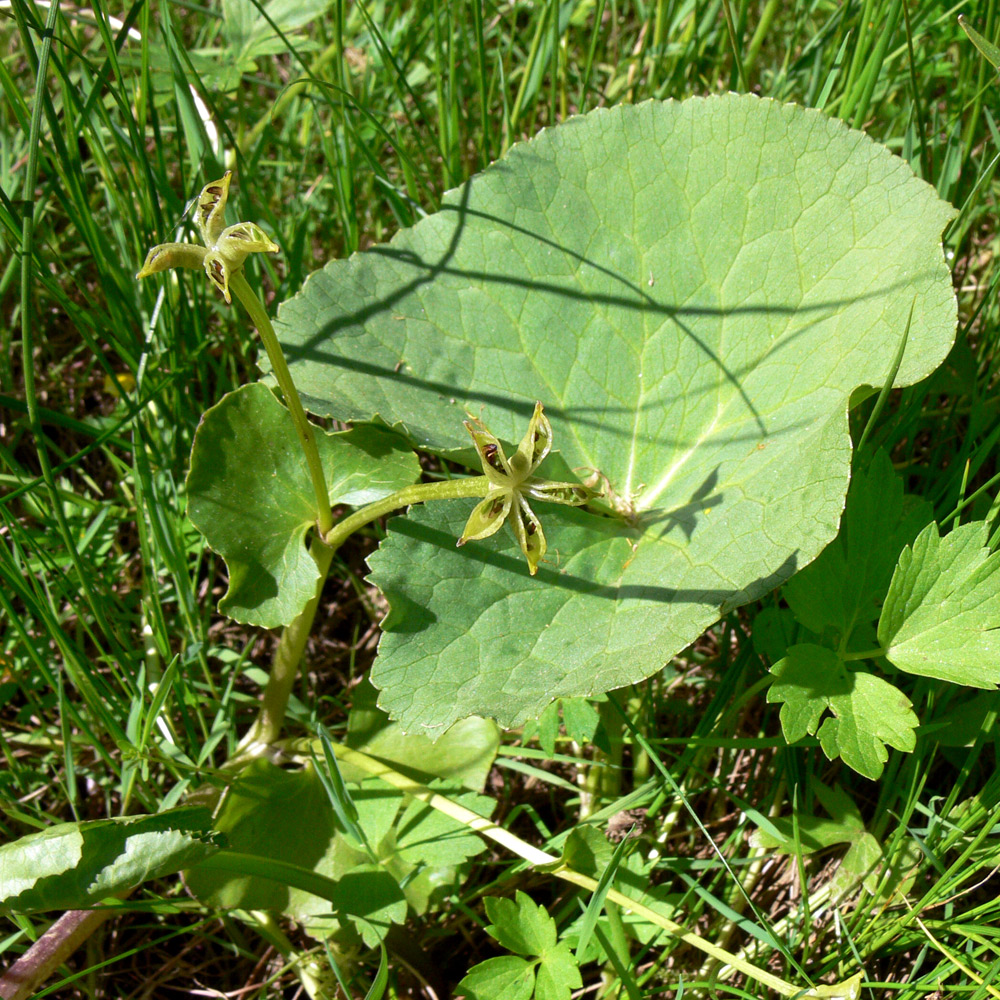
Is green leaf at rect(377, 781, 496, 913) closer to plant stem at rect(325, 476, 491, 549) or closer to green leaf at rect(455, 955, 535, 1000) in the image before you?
green leaf at rect(455, 955, 535, 1000)

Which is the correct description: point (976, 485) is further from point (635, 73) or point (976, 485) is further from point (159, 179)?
point (159, 179)

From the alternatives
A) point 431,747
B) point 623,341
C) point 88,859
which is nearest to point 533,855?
point 431,747

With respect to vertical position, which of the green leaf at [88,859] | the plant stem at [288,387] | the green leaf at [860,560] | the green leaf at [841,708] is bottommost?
the green leaf at [88,859]

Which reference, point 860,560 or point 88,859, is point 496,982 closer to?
point 88,859

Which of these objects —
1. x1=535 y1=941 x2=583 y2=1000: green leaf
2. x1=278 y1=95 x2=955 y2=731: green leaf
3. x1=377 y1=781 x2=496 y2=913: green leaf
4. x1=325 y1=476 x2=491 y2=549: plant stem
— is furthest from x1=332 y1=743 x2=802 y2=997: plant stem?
x1=325 y1=476 x2=491 y2=549: plant stem

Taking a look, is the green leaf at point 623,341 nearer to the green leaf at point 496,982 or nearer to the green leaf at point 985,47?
the green leaf at point 985,47

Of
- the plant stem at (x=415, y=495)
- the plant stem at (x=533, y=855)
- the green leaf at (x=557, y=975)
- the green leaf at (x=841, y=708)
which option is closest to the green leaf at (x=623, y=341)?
the plant stem at (x=415, y=495)
